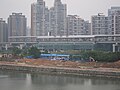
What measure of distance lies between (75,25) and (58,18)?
2699mm

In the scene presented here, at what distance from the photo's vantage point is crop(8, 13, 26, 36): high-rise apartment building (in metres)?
29.5

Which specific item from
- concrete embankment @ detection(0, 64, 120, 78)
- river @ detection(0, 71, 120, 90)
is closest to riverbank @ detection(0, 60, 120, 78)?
concrete embankment @ detection(0, 64, 120, 78)

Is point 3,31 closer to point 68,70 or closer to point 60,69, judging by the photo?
point 60,69

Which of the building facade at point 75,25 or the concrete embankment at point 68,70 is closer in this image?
the concrete embankment at point 68,70

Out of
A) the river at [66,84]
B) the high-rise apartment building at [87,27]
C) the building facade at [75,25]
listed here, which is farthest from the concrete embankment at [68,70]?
→ the high-rise apartment building at [87,27]

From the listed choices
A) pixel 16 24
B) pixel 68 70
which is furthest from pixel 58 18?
pixel 68 70

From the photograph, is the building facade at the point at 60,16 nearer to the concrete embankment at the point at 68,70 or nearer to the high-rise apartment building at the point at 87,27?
the high-rise apartment building at the point at 87,27

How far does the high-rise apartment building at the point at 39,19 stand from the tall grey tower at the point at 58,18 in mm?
509

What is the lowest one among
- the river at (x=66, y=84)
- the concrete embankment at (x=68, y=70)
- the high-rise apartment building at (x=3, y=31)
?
the river at (x=66, y=84)

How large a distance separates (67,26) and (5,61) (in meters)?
11.6

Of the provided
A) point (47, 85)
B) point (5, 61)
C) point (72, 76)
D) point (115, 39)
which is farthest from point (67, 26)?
point (47, 85)

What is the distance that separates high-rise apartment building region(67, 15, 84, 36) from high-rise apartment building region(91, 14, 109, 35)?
184cm

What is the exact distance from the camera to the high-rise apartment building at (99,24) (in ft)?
81.8

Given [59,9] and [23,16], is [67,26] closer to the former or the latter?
[59,9]
